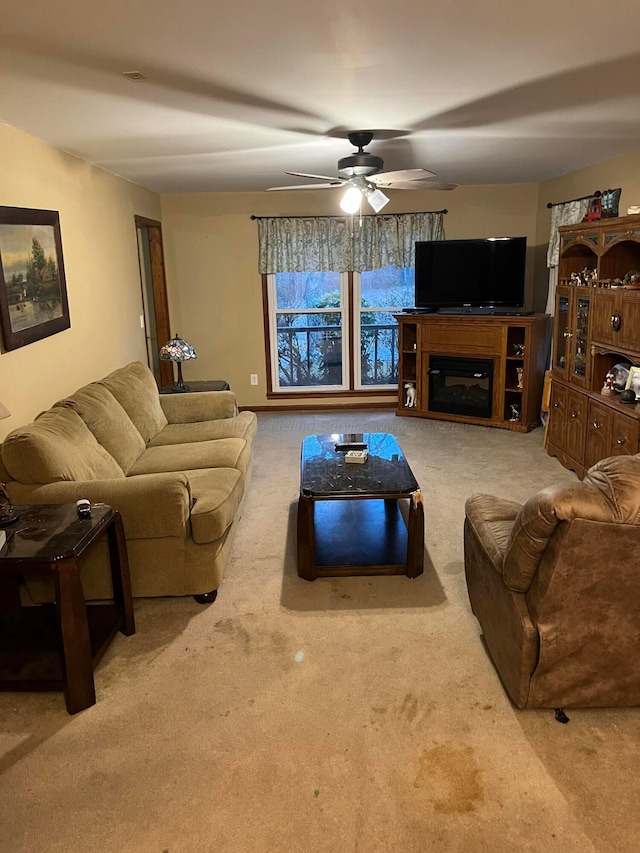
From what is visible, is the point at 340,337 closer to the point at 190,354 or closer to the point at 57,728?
the point at 190,354

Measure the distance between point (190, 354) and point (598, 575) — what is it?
434 centimetres

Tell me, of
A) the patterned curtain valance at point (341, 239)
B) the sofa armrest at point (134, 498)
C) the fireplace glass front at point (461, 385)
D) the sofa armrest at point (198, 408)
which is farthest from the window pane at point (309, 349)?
the sofa armrest at point (134, 498)

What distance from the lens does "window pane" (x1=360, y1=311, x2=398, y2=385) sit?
23.6ft

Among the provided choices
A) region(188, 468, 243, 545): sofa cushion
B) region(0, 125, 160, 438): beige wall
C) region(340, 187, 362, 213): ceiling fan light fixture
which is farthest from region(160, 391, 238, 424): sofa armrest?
region(340, 187, 362, 213): ceiling fan light fixture

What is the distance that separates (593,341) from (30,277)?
12.1ft

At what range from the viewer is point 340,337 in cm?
721

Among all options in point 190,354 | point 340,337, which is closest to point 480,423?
point 340,337

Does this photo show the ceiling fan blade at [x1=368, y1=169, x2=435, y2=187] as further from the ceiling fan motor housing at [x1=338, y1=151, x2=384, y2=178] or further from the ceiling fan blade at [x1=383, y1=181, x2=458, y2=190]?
the ceiling fan blade at [x1=383, y1=181, x2=458, y2=190]

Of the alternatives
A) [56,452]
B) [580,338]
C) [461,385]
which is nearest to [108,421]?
[56,452]

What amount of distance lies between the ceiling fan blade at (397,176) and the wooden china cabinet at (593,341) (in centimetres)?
140

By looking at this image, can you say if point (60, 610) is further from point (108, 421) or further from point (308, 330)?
point (308, 330)

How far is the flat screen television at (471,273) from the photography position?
632 centimetres

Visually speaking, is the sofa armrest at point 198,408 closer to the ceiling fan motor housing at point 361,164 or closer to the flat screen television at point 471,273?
the ceiling fan motor housing at point 361,164

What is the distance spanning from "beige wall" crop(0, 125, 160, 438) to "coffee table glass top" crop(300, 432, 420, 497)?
1576 mm
